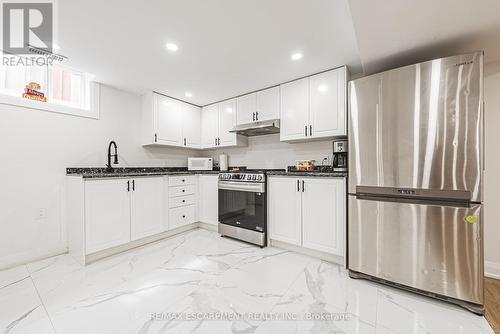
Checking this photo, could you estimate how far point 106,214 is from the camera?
7.47ft

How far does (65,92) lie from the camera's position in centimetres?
255

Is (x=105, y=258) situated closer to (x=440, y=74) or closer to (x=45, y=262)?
(x=45, y=262)

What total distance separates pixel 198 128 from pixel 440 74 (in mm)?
3332

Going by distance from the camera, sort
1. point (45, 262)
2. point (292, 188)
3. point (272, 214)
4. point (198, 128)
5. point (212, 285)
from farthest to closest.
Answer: point (198, 128) < point (272, 214) < point (292, 188) < point (45, 262) < point (212, 285)

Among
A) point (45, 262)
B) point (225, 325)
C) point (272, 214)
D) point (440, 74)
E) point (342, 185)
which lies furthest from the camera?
point (272, 214)

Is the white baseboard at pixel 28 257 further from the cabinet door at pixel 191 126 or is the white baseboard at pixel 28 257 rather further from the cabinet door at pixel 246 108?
the cabinet door at pixel 246 108

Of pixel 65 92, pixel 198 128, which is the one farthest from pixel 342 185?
pixel 65 92

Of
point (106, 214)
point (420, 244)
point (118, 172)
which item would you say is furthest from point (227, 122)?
point (420, 244)

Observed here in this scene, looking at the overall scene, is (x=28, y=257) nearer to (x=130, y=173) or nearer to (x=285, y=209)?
(x=130, y=173)

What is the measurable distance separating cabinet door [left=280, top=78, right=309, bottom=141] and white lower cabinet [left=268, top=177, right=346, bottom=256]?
2.16ft

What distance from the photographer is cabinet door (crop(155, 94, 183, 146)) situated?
10.4ft

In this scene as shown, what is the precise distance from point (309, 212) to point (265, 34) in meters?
1.86

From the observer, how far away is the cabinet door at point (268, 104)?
113 inches

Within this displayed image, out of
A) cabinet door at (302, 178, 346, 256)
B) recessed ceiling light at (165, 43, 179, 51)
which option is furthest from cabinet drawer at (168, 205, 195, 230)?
recessed ceiling light at (165, 43, 179, 51)
